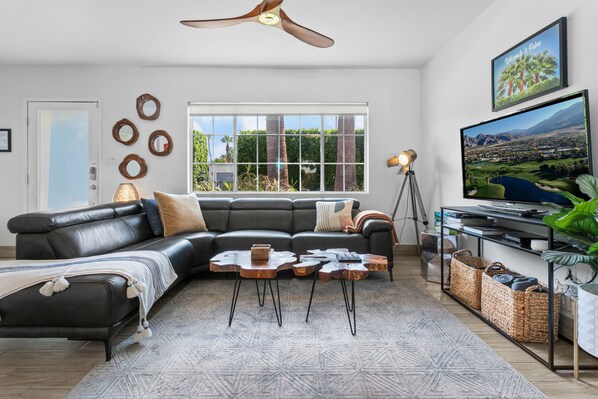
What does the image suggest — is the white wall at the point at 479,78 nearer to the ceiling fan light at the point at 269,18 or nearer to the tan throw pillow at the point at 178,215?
the ceiling fan light at the point at 269,18

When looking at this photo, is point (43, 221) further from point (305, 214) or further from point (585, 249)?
point (585, 249)

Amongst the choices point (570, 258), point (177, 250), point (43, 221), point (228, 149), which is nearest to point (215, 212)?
point (228, 149)

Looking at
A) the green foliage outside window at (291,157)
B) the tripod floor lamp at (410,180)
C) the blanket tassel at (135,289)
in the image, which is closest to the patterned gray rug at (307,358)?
the blanket tassel at (135,289)

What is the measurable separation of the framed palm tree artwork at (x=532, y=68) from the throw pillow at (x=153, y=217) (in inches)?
141

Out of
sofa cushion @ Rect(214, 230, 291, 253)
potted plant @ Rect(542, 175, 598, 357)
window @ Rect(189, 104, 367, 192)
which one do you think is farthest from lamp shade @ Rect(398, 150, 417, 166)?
potted plant @ Rect(542, 175, 598, 357)

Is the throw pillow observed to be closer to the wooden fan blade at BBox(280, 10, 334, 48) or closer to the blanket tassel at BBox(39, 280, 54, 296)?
the blanket tassel at BBox(39, 280, 54, 296)

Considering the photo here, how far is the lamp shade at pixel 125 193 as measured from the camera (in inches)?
178

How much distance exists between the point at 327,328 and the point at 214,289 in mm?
1369

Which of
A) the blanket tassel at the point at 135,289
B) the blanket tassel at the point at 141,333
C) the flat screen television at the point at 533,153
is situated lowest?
the blanket tassel at the point at 141,333

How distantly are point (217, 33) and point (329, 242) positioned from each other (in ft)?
8.46

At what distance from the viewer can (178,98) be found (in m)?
4.80

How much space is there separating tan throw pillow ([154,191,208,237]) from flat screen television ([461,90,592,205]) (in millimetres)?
2945

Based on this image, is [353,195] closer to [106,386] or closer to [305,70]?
[305,70]

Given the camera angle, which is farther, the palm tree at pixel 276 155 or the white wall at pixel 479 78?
the palm tree at pixel 276 155
